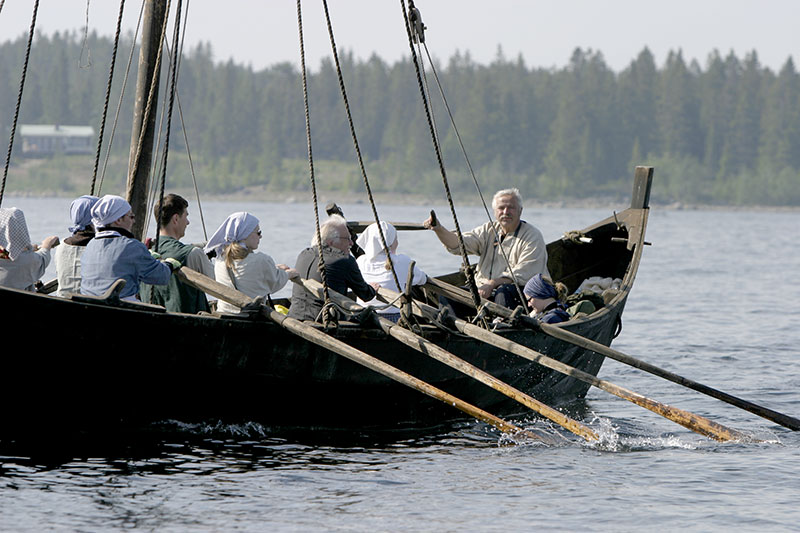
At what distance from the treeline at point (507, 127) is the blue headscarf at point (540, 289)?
9901 centimetres

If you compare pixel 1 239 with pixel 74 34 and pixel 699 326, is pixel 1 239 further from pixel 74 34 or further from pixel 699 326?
pixel 74 34

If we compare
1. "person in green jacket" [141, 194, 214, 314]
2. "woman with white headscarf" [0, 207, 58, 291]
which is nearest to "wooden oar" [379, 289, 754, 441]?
"person in green jacket" [141, 194, 214, 314]

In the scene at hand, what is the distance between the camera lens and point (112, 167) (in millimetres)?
108062

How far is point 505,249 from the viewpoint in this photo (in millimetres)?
12031

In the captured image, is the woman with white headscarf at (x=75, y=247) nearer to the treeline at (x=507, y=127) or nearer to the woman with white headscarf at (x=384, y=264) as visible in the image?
the woman with white headscarf at (x=384, y=264)

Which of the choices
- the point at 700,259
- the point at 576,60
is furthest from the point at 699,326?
the point at 576,60

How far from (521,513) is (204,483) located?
2026 millimetres

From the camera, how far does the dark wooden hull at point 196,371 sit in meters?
8.04

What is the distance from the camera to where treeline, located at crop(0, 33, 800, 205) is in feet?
374

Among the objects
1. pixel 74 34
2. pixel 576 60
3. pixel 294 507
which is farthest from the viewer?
pixel 74 34

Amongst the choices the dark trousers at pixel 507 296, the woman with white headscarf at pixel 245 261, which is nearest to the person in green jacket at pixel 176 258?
the woman with white headscarf at pixel 245 261

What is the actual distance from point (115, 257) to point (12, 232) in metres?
1.41

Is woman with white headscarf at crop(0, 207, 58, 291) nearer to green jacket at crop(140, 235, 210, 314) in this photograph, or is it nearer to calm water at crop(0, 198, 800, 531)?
green jacket at crop(140, 235, 210, 314)

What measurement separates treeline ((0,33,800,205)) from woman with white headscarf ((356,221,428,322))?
99750 millimetres
